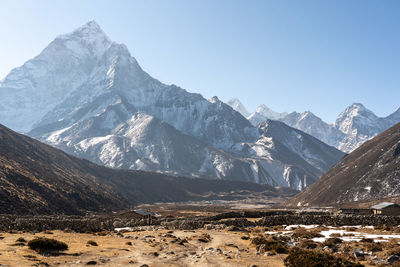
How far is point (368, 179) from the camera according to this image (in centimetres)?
16688

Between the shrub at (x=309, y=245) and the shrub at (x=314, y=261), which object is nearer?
the shrub at (x=314, y=261)

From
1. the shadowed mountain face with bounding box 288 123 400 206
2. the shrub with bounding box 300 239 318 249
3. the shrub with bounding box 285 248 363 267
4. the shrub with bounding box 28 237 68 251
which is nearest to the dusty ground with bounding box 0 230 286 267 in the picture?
the shrub with bounding box 28 237 68 251

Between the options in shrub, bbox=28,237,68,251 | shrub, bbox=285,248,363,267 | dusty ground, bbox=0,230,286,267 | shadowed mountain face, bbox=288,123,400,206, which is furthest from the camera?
shadowed mountain face, bbox=288,123,400,206

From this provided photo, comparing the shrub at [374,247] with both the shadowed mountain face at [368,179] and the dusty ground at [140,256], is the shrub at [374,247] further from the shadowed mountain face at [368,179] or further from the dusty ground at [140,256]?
the shadowed mountain face at [368,179]

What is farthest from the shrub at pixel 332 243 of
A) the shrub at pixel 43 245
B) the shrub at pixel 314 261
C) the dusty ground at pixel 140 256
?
the shrub at pixel 43 245

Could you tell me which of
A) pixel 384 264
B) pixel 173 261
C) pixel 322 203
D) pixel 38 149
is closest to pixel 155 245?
pixel 173 261

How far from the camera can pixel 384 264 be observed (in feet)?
93.9

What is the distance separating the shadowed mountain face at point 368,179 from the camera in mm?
155575

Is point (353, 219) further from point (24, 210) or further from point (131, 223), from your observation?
point (24, 210)

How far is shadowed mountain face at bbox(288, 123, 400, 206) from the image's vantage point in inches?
6125

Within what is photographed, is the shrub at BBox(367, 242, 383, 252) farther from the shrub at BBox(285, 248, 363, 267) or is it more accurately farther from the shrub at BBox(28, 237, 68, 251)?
the shrub at BBox(28, 237, 68, 251)

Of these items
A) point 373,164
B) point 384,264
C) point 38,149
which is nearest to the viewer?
point 384,264

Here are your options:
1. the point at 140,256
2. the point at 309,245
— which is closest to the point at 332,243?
the point at 309,245

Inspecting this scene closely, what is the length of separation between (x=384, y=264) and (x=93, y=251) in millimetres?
27306
